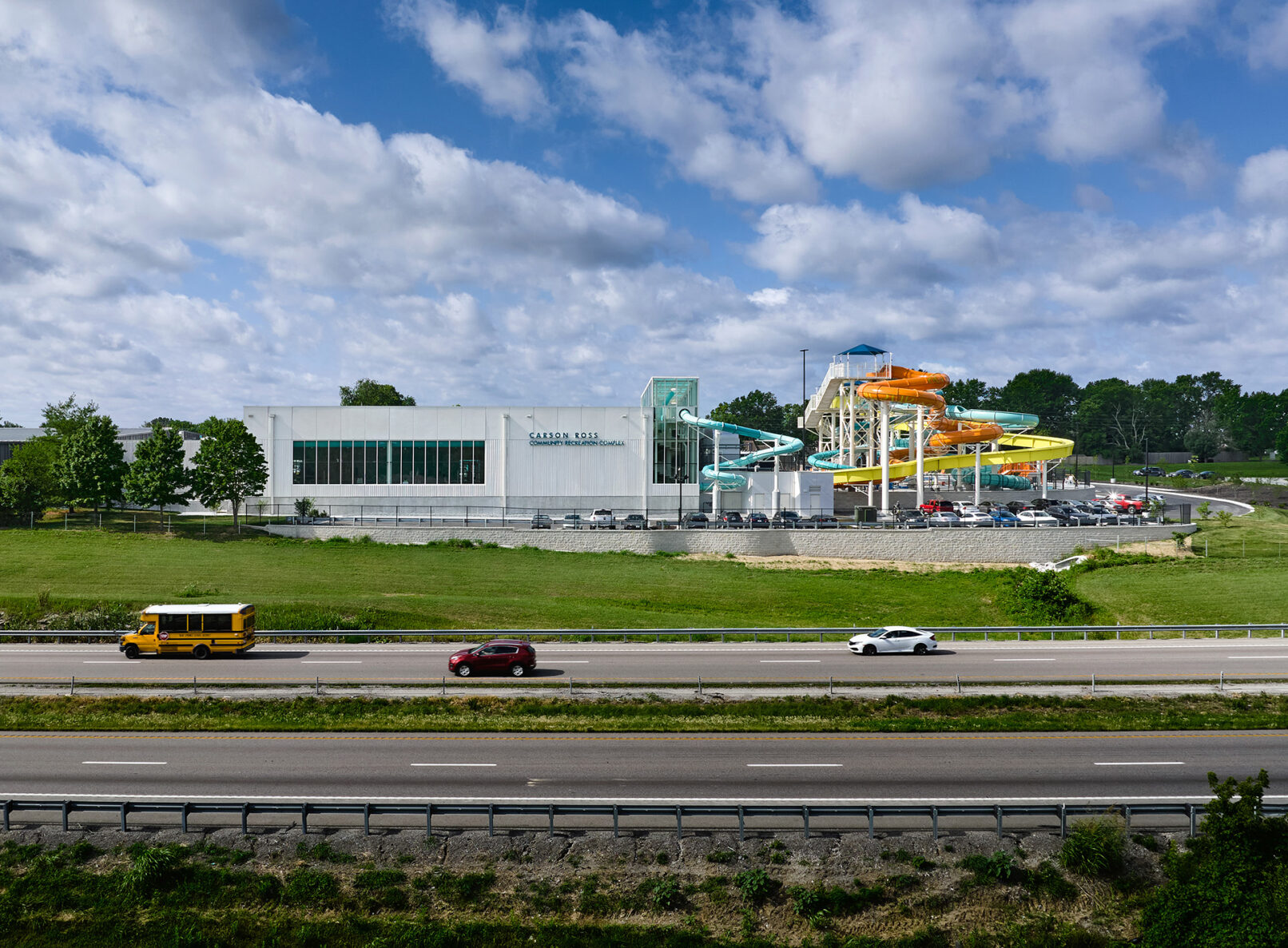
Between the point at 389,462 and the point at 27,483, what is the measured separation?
1113 inches

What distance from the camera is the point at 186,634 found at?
1198 inches

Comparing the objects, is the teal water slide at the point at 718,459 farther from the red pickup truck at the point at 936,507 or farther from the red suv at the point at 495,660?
the red suv at the point at 495,660

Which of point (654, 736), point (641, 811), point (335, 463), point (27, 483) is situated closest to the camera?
point (641, 811)

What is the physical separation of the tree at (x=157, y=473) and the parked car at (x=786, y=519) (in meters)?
48.4

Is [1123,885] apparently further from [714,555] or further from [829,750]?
[714,555]

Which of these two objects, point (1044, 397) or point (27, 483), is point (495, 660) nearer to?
point (27, 483)

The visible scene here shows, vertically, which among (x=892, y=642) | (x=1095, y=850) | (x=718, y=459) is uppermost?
(x=718, y=459)

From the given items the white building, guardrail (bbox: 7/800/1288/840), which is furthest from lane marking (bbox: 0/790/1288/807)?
the white building

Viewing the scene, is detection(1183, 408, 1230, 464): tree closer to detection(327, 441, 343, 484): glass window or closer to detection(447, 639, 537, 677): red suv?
detection(327, 441, 343, 484): glass window

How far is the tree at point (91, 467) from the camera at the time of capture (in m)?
62.3

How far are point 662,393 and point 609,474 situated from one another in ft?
31.6

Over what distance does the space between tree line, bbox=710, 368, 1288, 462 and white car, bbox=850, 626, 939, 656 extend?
128 meters

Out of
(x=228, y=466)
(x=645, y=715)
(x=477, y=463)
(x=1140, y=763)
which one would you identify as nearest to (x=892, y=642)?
(x=1140, y=763)

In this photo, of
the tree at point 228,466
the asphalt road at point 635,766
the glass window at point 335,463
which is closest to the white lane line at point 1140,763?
the asphalt road at point 635,766
